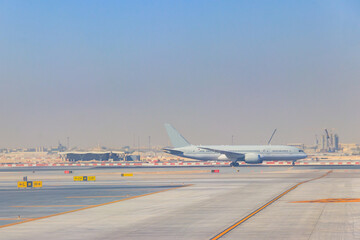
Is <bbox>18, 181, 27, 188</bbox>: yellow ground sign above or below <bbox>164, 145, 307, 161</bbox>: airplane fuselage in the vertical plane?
below

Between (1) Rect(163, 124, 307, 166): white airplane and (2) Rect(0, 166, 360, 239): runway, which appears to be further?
(1) Rect(163, 124, 307, 166): white airplane

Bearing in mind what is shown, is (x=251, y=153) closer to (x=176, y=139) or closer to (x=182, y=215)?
(x=176, y=139)

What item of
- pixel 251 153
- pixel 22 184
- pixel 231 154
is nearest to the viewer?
pixel 22 184

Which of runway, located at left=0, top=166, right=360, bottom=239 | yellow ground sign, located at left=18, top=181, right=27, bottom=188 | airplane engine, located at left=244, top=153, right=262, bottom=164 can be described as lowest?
runway, located at left=0, top=166, right=360, bottom=239

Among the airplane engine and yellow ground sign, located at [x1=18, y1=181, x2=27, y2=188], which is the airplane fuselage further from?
yellow ground sign, located at [x1=18, y1=181, x2=27, y2=188]

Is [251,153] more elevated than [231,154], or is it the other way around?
Answer: [251,153]

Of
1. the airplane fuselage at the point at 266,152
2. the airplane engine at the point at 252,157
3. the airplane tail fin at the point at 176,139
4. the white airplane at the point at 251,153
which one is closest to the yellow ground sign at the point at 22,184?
the white airplane at the point at 251,153

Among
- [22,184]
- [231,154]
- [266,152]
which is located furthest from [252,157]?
[22,184]

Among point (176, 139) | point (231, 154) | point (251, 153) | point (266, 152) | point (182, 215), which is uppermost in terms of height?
point (176, 139)

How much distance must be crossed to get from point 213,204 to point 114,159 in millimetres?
149265

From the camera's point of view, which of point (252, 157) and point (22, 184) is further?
point (252, 157)

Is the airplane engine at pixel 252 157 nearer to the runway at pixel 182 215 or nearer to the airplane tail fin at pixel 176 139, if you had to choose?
the airplane tail fin at pixel 176 139

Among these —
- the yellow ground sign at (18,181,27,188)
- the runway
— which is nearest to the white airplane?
the yellow ground sign at (18,181,27,188)

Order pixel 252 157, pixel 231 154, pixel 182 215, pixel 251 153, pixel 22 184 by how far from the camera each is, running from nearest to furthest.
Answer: pixel 182 215 < pixel 22 184 < pixel 252 157 < pixel 251 153 < pixel 231 154
